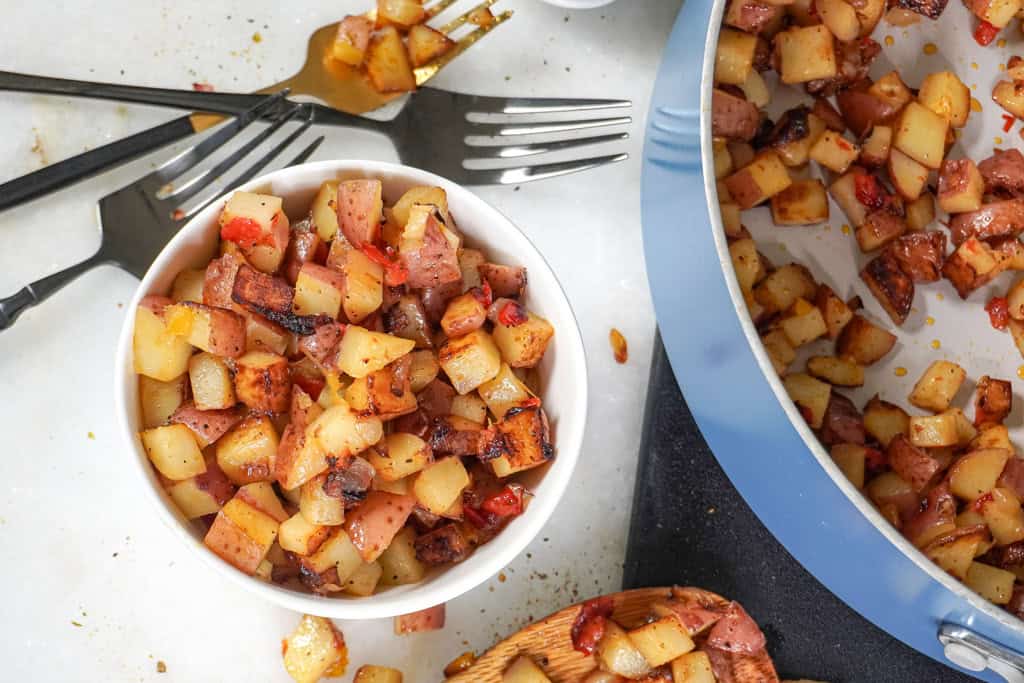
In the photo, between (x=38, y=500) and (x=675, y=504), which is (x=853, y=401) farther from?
(x=38, y=500)

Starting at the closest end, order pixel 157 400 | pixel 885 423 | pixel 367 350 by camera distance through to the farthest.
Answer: pixel 367 350, pixel 157 400, pixel 885 423

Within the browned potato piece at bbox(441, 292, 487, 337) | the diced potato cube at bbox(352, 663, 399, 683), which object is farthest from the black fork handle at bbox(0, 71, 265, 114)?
the diced potato cube at bbox(352, 663, 399, 683)

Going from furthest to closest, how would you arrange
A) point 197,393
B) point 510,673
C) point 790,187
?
point 790,187
point 510,673
point 197,393

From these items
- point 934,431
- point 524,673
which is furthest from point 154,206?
point 934,431

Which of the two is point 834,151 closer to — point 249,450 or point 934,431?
point 934,431

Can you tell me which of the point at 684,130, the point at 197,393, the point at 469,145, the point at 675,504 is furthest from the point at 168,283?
the point at 675,504

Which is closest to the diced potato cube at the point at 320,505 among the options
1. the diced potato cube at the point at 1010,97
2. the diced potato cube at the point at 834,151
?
the diced potato cube at the point at 834,151
